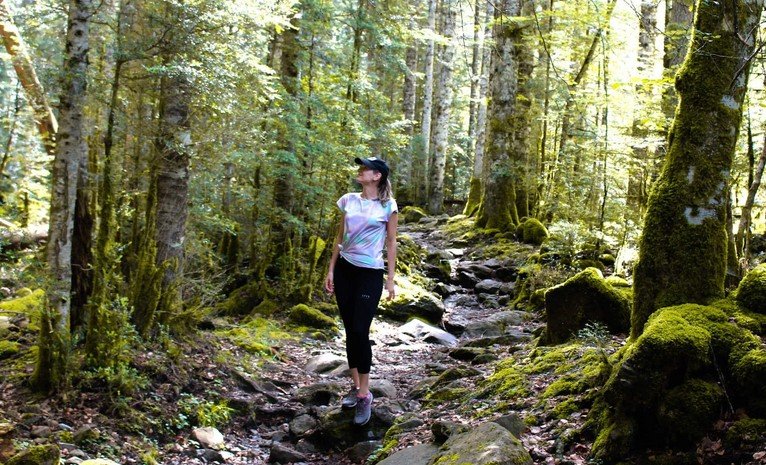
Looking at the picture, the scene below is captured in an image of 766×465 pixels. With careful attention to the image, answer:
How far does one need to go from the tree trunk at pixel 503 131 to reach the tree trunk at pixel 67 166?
38.7ft

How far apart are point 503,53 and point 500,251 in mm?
5523

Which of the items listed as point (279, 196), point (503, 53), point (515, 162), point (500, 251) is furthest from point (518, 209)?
point (279, 196)

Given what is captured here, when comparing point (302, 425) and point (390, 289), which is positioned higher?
point (390, 289)

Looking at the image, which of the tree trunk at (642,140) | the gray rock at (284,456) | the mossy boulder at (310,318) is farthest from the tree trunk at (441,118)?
the gray rock at (284,456)

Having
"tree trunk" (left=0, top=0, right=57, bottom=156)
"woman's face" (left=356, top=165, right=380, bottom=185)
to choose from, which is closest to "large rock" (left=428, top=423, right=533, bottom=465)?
"woman's face" (left=356, top=165, right=380, bottom=185)

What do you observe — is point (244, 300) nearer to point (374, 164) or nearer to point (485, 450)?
point (374, 164)

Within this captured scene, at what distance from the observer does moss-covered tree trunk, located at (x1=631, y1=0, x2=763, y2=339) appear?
165 inches

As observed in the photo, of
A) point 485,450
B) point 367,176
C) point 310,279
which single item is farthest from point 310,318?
point 485,450

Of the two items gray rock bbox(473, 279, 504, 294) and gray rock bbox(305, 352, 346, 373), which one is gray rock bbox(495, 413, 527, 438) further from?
gray rock bbox(473, 279, 504, 294)

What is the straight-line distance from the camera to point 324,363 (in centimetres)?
766

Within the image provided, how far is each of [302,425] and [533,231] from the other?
974 cm

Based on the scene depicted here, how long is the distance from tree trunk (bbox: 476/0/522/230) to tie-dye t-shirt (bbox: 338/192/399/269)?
34.5 ft

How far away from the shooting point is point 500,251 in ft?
45.0

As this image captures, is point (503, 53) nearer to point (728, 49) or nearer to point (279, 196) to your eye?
point (279, 196)
